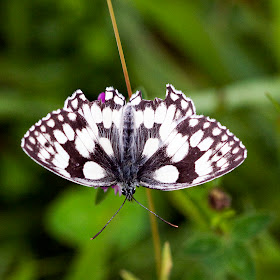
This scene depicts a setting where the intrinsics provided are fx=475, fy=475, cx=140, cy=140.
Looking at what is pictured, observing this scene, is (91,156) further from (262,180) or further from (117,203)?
(262,180)

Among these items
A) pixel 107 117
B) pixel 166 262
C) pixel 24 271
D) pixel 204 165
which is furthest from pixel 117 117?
pixel 24 271

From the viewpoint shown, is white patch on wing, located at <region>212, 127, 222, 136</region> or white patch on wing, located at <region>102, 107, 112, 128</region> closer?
white patch on wing, located at <region>212, 127, 222, 136</region>

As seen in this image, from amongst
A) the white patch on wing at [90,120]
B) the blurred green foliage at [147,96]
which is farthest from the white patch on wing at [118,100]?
the blurred green foliage at [147,96]

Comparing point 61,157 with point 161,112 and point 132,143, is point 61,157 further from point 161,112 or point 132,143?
point 161,112

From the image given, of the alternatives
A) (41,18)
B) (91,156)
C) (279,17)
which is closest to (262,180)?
(279,17)

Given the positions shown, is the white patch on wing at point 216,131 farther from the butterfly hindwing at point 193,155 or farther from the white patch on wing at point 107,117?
the white patch on wing at point 107,117

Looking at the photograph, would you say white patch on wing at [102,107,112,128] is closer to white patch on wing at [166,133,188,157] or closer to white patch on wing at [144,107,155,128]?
white patch on wing at [144,107,155,128]

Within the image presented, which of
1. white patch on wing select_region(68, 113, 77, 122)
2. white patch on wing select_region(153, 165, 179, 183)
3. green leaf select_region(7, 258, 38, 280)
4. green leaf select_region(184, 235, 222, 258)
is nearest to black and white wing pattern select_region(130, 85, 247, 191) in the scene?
white patch on wing select_region(153, 165, 179, 183)
